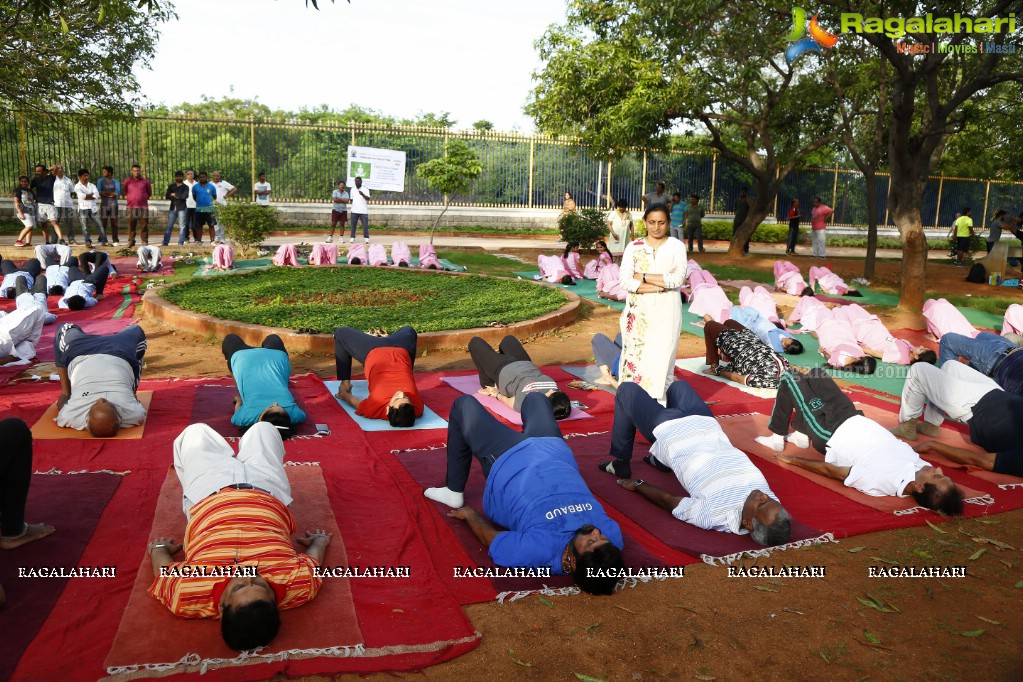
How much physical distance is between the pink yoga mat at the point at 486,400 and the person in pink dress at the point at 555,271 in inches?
251

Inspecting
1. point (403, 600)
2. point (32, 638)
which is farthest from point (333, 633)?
point (32, 638)

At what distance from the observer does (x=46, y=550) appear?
375cm

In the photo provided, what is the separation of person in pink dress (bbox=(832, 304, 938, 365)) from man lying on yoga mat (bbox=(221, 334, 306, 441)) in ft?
19.6

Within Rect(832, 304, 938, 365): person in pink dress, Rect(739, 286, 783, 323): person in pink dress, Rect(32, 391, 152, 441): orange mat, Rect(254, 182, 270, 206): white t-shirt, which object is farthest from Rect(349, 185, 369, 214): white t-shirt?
Rect(32, 391, 152, 441): orange mat

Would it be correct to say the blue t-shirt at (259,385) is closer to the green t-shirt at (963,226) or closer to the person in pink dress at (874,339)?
the person in pink dress at (874,339)

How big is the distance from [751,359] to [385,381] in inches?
134

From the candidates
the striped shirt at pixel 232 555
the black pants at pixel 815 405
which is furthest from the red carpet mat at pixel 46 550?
the black pants at pixel 815 405

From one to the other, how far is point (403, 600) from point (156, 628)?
3.26 feet

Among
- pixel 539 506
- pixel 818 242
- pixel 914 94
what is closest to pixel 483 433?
pixel 539 506

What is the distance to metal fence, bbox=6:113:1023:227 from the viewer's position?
18031 mm

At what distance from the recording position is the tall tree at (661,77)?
47.0 feet

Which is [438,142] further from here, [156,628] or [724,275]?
[156,628]

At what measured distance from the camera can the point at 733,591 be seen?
3.73m

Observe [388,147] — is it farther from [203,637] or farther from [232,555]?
[203,637]
